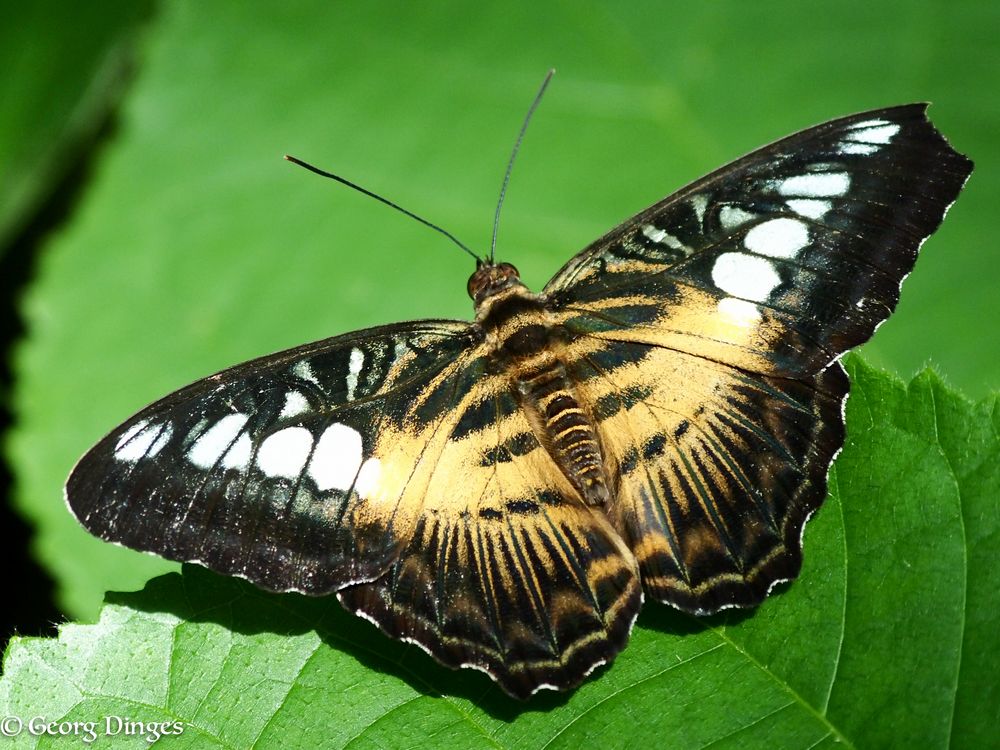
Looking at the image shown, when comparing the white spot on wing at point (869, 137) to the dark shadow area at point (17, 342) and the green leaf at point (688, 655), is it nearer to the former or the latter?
the green leaf at point (688, 655)

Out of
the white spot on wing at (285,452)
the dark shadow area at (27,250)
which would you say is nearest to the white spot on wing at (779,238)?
the white spot on wing at (285,452)

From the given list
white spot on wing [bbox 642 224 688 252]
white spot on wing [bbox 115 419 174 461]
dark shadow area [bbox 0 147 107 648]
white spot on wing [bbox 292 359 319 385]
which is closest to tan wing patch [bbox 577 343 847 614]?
white spot on wing [bbox 642 224 688 252]

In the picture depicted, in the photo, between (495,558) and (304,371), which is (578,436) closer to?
(495,558)

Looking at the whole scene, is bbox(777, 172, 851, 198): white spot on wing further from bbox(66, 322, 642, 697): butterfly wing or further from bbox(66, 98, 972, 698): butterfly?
bbox(66, 322, 642, 697): butterfly wing

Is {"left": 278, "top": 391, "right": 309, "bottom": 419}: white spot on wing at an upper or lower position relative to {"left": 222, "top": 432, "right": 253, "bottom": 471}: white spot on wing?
upper

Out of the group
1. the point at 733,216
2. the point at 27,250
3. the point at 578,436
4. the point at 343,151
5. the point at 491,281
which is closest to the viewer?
the point at 578,436

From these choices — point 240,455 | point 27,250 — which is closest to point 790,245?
point 240,455
